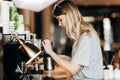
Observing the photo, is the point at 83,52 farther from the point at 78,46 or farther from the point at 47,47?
the point at 47,47

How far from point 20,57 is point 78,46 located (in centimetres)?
38

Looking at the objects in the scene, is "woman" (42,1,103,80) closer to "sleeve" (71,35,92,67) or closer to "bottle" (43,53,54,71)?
"sleeve" (71,35,92,67)

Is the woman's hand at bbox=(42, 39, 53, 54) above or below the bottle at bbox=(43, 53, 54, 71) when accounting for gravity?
above

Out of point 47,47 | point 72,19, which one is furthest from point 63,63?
point 72,19

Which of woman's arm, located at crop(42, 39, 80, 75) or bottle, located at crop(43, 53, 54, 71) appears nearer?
woman's arm, located at crop(42, 39, 80, 75)

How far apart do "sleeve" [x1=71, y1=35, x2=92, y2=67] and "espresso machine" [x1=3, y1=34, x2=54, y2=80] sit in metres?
0.21

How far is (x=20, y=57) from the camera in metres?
2.17

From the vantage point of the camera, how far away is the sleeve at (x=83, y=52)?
2.08 m

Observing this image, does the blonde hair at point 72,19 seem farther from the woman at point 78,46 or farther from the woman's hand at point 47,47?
the woman's hand at point 47,47

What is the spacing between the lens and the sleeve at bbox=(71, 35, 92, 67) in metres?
2.08

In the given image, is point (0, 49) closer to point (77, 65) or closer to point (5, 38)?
point (5, 38)

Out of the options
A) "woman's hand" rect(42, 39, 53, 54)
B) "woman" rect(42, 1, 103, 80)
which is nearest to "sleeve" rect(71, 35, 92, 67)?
"woman" rect(42, 1, 103, 80)

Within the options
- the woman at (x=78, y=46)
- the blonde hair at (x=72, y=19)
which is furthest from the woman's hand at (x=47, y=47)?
the blonde hair at (x=72, y=19)

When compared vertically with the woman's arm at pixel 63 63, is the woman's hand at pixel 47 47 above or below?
above
